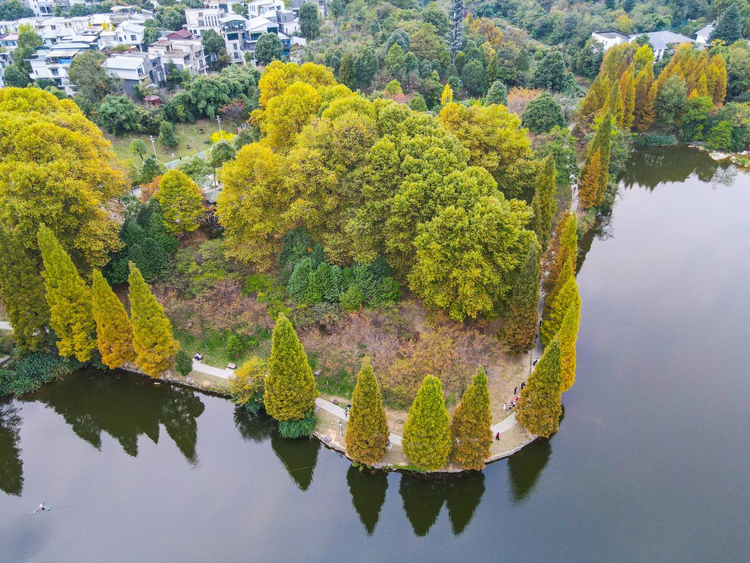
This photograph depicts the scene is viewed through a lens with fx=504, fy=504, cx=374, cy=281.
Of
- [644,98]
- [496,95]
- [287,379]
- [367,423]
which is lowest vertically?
[367,423]

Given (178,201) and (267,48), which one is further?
(267,48)

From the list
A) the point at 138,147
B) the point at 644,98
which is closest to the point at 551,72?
the point at 644,98

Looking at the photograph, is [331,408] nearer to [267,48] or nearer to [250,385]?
[250,385]

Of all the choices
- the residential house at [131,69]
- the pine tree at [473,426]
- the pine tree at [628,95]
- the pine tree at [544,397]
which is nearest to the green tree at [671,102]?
the pine tree at [628,95]

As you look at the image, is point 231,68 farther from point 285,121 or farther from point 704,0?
point 704,0

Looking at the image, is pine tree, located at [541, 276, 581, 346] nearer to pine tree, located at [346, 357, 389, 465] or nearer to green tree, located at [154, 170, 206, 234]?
pine tree, located at [346, 357, 389, 465]

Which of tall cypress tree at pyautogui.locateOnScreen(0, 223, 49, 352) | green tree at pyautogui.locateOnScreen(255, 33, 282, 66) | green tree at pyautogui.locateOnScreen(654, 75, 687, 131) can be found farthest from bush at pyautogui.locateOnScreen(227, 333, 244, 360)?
green tree at pyautogui.locateOnScreen(654, 75, 687, 131)
